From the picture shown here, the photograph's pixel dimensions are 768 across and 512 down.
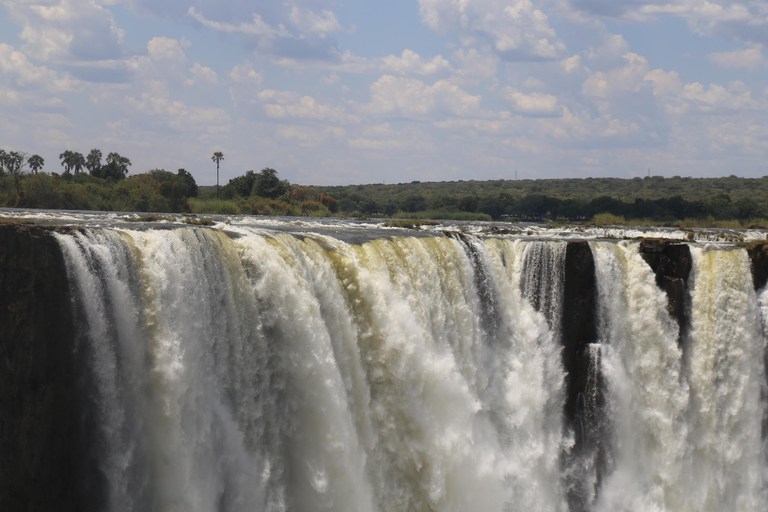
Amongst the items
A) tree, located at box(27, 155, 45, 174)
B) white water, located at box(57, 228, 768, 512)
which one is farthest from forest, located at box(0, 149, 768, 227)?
white water, located at box(57, 228, 768, 512)

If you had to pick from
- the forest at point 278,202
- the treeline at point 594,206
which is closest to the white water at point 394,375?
the forest at point 278,202

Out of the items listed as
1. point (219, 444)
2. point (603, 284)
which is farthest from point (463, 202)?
point (219, 444)

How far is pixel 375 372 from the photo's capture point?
1506 centimetres

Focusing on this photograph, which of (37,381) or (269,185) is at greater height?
(269,185)

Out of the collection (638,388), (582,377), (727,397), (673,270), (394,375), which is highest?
(673,270)

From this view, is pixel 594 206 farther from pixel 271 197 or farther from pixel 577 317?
pixel 577 317

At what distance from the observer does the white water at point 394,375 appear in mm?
11117

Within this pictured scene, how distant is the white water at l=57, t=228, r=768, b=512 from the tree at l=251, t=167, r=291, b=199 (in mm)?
41773

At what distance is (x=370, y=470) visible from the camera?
14.5 m

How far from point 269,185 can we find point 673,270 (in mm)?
44980

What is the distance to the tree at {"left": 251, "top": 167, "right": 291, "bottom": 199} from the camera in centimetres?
5888

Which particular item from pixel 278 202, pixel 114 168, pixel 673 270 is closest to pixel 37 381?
pixel 673 270

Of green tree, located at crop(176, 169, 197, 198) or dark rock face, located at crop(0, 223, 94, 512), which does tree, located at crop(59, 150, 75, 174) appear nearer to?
green tree, located at crop(176, 169, 197, 198)

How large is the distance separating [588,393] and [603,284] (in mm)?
2968
